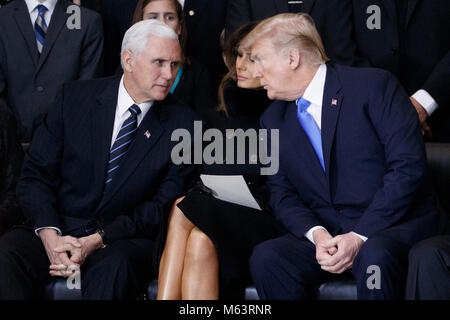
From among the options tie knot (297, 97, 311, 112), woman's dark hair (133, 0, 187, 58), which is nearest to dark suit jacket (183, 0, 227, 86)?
woman's dark hair (133, 0, 187, 58)

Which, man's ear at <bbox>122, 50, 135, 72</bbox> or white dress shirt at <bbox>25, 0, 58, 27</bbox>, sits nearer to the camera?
man's ear at <bbox>122, 50, 135, 72</bbox>

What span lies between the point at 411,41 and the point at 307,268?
165 centimetres

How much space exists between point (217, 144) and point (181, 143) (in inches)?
9.5

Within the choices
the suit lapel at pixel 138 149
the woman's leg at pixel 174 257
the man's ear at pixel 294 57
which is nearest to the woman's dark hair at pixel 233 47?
the suit lapel at pixel 138 149

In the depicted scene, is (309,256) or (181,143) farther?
(181,143)

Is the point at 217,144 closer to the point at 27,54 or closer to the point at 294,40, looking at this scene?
→ the point at 294,40

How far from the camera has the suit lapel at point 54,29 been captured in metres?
4.45

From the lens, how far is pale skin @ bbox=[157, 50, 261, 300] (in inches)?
123

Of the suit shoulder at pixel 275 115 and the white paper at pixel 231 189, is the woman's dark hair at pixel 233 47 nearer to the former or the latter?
the suit shoulder at pixel 275 115

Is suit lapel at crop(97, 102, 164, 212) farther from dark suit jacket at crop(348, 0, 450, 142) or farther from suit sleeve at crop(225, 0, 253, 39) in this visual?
dark suit jacket at crop(348, 0, 450, 142)

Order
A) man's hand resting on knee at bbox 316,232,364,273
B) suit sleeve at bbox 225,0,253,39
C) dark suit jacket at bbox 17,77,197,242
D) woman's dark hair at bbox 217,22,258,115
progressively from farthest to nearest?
suit sleeve at bbox 225,0,253,39 → woman's dark hair at bbox 217,22,258,115 → dark suit jacket at bbox 17,77,197,242 → man's hand resting on knee at bbox 316,232,364,273

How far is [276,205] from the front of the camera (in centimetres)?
348

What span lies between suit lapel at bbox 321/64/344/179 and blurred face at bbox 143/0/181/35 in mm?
1376
